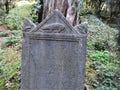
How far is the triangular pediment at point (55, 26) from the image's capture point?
4.49 meters

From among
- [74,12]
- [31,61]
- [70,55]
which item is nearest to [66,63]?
[70,55]

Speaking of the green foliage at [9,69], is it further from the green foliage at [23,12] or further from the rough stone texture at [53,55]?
the green foliage at [23,12]

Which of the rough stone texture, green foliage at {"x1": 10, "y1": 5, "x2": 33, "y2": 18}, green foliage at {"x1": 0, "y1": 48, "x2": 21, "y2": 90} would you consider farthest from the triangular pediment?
green foliage at {"x1": 10, "y1": 5, "x2": 33, "y2": 18}

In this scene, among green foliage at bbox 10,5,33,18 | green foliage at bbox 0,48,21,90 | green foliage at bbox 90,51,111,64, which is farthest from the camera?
green foliage at bbox 10,5,33,18

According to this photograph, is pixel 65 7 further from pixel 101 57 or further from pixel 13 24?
pixel 13 24

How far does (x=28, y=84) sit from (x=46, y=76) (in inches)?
13.0

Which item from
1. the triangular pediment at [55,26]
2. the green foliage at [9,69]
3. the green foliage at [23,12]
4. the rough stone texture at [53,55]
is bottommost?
the green foliage at [23,12]

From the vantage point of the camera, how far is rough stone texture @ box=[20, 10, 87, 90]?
4512mm

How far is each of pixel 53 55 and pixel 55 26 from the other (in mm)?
462

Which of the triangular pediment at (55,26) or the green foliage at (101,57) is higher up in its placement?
the triangular pediment at (55,26)

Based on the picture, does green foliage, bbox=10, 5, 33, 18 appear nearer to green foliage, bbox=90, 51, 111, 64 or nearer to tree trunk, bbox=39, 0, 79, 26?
tree trunk, bbox=39, 0, 79, 26

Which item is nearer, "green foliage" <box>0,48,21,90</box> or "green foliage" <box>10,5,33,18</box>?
"green foliage" <box>0,48,21,90</box>

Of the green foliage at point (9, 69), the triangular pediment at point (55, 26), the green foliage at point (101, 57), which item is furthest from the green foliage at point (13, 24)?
the triangular pediment at point (55, 26)

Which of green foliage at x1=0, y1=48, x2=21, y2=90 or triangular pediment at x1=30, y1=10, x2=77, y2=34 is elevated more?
triangular pediment at x1=30, y1=10, x2=77, y2=34
